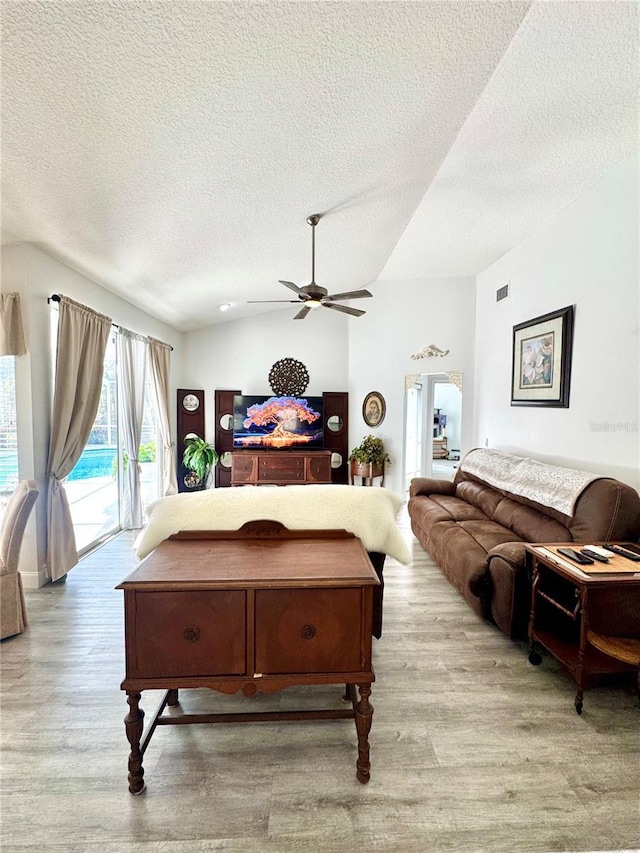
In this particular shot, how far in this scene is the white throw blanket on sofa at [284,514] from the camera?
1.66 meters

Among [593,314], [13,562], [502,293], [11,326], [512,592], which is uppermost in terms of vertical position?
[502,293]

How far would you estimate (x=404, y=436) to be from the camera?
222 inches

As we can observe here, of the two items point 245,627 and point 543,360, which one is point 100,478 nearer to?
point 245,627

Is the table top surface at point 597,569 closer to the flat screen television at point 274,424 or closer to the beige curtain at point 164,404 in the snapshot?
the flat screen television at point 274,424

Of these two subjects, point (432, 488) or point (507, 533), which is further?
point (432, 488)

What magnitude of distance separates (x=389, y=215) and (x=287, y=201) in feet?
3.62

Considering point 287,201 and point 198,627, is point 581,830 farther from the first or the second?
point 287,201

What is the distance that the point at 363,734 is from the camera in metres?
1.42

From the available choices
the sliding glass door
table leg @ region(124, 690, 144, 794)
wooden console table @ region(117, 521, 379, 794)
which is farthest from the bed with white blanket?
the sliding glass door

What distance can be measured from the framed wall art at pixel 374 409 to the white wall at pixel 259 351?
2.67 feet

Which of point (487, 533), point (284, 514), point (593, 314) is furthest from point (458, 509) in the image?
point (284, 514)

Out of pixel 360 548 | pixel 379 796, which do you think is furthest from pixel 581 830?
pixel 360 548

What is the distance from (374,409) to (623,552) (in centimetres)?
398

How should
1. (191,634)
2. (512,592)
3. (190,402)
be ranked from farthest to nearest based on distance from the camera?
(190,402) < (512,592) < (191,634)
